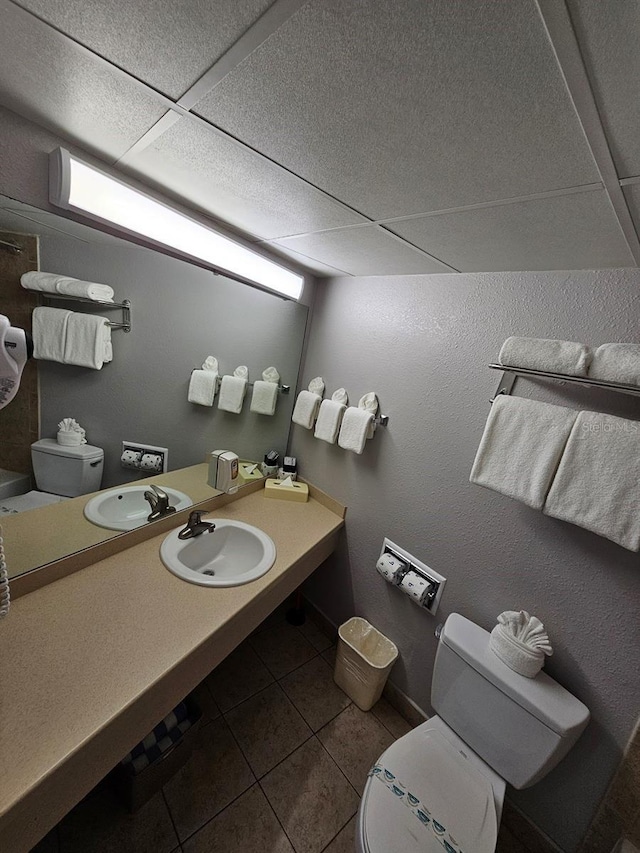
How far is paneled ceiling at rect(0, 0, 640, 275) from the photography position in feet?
1.26

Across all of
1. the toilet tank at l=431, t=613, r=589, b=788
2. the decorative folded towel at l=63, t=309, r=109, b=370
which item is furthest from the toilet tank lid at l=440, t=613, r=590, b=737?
the decorative folded towel at l=63, t=309, r=109, b=370

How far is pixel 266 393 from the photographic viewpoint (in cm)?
180

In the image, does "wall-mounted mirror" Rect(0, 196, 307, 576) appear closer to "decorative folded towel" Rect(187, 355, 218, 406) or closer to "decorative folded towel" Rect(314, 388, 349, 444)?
"decorative folded towel" Rect(187, 355, 218, 406)

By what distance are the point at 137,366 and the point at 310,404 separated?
870 mm

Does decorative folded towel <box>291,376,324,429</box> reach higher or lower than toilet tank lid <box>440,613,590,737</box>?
higher

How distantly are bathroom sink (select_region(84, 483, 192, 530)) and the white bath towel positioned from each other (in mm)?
1335

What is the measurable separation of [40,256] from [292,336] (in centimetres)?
115

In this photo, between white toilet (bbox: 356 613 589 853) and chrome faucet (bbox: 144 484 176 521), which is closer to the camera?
white toilet (bbox: 356 613 589 853)

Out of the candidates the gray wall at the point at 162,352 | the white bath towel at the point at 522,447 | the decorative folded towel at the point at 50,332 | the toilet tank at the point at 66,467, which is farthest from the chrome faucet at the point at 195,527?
the white bath towel at the point at 522,447

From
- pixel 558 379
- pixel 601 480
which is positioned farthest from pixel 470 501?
pixel 558 379

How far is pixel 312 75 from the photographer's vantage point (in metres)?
0.48

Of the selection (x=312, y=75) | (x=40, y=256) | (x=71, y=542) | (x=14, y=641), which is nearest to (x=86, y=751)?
(x=14, y=641)

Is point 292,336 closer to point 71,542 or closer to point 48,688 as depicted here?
point 71,542

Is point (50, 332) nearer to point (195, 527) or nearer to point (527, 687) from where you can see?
point (195, 527)
